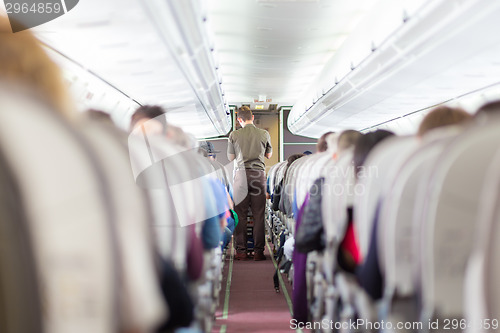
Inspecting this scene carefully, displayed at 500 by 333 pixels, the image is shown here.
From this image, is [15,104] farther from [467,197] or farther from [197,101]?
[197,101]

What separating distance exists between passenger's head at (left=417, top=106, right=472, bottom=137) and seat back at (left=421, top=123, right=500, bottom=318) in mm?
756

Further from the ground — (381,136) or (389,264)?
(381,136)

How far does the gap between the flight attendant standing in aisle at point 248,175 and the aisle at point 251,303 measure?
0.70 m

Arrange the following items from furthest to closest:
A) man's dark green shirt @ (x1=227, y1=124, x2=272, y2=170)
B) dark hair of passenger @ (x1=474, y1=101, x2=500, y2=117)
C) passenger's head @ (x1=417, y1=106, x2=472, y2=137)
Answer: man's dark green shirt @ (x1=227, y1=124, x2=272, y2=170) < passenger's head @ (x1=417, y1=106, x2=472, y2=137) < dark hair of passenger @ (x1=474, y1=101, x2=500, y2=117)

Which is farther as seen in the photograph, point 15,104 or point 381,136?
point 381,136

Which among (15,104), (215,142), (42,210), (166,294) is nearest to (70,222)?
(42,210)

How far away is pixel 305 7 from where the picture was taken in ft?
17.9

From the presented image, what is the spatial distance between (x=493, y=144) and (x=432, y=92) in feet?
16.1

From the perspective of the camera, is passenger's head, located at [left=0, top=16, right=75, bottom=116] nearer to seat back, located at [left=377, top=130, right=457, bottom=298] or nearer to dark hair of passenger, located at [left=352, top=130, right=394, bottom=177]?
seat back, located at [left=377, top=130, right=457, bottom=298]

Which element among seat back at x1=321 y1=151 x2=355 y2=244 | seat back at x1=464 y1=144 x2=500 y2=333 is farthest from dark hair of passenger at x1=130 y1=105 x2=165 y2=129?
seat back at x1=464 y1=144 x2=500 y2=333

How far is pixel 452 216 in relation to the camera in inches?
59.5

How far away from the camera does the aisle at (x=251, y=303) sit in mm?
4484

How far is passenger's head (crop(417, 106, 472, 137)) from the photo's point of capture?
221 centimetres

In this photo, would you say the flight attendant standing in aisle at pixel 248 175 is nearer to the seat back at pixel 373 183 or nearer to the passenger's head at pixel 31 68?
the seat back at pixel 373 183
